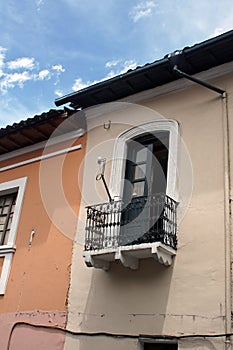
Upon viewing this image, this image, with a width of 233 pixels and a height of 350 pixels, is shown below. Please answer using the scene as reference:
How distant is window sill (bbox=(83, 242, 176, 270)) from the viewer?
634 cm

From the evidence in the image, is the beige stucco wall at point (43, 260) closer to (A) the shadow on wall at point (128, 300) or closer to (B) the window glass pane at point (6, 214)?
(B) the window glass pane at point (6, 214)

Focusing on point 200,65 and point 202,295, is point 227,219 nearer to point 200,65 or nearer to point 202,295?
point 202,295

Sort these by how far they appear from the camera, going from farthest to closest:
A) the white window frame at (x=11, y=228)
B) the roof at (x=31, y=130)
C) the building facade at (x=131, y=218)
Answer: the roof at (x=31, y=130), the white window frame at (x=11, y=228), the building facade at (x=131, y=218)

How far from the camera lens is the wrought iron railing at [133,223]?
663 centimetres

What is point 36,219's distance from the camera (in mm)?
8805

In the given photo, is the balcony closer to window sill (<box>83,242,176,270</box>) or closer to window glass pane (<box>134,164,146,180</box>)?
window sill (<box>83,242,176,270</box>)

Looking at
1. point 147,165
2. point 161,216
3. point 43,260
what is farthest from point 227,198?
point 43,260

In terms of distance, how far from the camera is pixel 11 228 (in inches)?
357

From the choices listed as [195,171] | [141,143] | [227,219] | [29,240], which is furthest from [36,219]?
[227,219]

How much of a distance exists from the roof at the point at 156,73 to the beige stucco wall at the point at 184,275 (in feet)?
1.18

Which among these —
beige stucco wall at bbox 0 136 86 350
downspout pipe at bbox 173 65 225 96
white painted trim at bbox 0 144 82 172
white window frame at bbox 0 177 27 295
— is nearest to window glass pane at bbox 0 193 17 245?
white window frame at bbox 0 177 27 295

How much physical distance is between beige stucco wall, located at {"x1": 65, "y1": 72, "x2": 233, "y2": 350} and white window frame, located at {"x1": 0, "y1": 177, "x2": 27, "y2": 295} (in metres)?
1.64

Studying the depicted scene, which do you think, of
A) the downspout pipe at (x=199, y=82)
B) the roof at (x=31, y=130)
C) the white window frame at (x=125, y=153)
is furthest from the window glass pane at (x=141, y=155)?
the roof at (x=31, y=130)

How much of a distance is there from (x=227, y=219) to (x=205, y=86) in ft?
7.64
